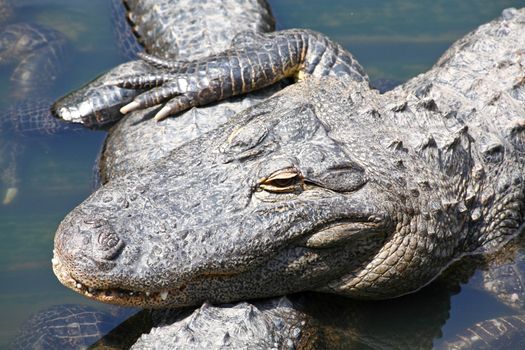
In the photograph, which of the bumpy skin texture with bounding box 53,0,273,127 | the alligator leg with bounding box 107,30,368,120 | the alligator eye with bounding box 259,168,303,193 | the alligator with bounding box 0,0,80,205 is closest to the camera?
the alligator eye with bounding box 259,168,303,193

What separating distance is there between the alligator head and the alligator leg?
2.77 ft

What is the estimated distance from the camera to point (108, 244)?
371cm

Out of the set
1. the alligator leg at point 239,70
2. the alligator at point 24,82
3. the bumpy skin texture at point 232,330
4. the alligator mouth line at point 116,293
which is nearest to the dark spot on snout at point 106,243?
the alligator mouth line at point 116,293

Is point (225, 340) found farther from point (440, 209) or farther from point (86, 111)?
point (86, 111)

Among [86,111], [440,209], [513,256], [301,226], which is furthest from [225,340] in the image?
[86,111]

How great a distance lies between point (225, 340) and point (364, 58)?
3.75 meters

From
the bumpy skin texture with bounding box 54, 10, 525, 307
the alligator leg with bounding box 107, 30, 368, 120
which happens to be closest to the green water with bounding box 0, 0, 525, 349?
the bumpy skin texture with bounding box 54, 10, 525, 307

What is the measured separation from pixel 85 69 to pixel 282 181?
331 centimetres

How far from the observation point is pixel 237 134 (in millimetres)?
4211

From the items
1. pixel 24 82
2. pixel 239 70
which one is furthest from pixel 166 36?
pixel 24 82

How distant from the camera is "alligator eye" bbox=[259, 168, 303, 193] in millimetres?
3947

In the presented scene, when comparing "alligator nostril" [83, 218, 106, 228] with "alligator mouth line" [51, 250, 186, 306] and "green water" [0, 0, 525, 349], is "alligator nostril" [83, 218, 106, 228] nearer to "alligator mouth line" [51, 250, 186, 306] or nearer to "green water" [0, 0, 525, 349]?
"alligator mouth line" [51, 250, 186, 306]

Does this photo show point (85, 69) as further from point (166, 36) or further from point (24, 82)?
point (166, 36)

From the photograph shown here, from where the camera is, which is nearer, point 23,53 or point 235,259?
point 235,259
